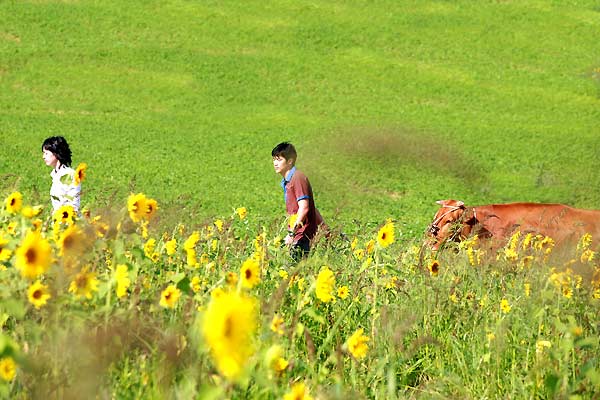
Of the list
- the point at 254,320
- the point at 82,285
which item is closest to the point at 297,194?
the point at 82,285

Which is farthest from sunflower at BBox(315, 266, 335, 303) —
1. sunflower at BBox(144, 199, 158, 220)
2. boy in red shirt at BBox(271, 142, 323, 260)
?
boy in red shirt at BBox(271, 142, 323, 260)

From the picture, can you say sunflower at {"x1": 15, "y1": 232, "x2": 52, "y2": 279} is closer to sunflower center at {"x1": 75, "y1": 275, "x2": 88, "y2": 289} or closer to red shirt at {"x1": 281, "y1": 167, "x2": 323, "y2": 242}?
sunflower center at {"x1": 75, "y1": 275, "x2": 88, "y2": 289}

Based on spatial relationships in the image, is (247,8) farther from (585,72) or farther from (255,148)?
(255,148)

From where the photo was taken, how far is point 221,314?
2.17m

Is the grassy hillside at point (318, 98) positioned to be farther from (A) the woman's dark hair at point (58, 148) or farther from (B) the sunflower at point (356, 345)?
(B) the sunflower at point (356, 345)

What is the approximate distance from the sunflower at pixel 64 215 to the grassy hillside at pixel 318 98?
49.2 feet

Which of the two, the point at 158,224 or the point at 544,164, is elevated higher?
the point at 158,224

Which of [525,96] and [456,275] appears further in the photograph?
[525,96]

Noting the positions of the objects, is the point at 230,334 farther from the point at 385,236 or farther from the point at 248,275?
the point at 385,236

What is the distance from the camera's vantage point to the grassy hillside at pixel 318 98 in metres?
24.8

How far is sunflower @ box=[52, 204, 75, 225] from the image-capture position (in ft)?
13.5

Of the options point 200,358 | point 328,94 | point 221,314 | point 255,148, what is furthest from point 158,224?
point 328,94

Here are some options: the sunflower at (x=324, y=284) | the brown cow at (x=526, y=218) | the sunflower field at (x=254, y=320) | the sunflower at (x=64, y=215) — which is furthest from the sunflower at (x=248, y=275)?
the brown cow at (x=526, y=218)

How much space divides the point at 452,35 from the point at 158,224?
134 ft
